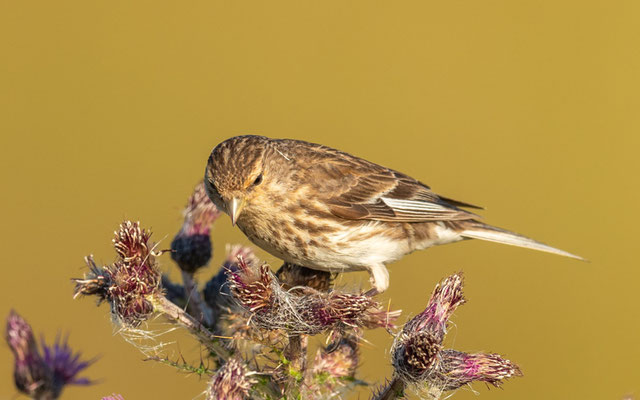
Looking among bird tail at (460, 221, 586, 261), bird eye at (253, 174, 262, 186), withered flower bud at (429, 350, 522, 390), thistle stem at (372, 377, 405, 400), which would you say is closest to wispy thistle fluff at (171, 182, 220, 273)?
bird eye at (253, 174, 262, 186)

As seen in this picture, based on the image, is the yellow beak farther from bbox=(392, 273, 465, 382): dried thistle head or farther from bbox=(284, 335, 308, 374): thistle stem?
bbox=(392, 273, 465, 382): dried thistle head

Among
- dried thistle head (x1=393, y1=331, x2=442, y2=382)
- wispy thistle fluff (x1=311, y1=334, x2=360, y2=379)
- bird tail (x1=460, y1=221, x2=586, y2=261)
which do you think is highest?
dried thistle head (x1=393, y1=331, x2=442, y2=382)

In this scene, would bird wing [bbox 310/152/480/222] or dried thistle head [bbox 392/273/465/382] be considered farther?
bird wing [bbox 310/152/480/222]

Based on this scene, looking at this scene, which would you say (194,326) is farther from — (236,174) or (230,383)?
(236,174)

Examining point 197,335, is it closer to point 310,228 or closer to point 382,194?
point 310,228

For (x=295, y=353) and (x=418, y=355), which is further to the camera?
(x=295, y=353)

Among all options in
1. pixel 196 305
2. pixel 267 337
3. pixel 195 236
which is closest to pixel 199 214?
pixel 195 236
